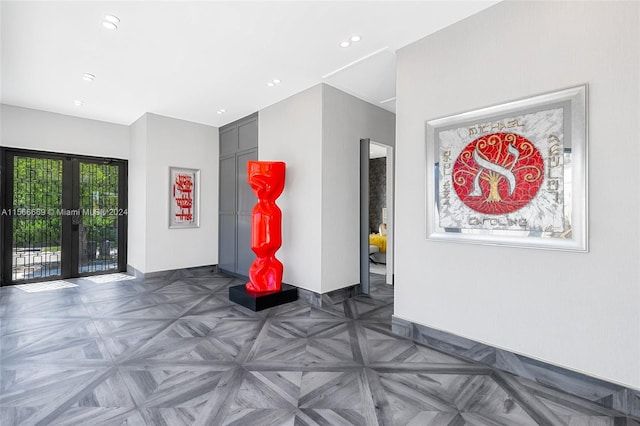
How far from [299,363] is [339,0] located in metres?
3.10

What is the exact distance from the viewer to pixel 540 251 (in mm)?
2322

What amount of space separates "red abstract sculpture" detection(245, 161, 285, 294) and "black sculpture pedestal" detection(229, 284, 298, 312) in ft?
0.36

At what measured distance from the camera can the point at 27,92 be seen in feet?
15.0

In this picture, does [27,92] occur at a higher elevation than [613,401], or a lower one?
higher

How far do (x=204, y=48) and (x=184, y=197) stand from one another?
11.1ft

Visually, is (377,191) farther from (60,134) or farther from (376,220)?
(60,134)

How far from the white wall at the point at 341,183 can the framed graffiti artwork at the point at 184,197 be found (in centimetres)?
319

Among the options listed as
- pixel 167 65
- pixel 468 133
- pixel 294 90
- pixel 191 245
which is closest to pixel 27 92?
pixel 167 65

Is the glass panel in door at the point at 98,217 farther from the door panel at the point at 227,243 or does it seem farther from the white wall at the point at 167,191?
the door panel at the point at 227,243

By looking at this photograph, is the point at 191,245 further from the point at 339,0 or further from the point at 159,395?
the point at 339,0

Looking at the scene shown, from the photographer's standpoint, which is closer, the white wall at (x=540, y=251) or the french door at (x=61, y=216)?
the white wall at (x=540, y=251)

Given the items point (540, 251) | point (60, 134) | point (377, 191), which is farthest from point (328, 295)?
point (60, 134)

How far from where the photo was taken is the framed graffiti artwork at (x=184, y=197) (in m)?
5.88

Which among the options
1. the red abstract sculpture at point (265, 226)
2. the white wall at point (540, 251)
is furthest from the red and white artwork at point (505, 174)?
the red abstract sculpture at point (265, 226)
